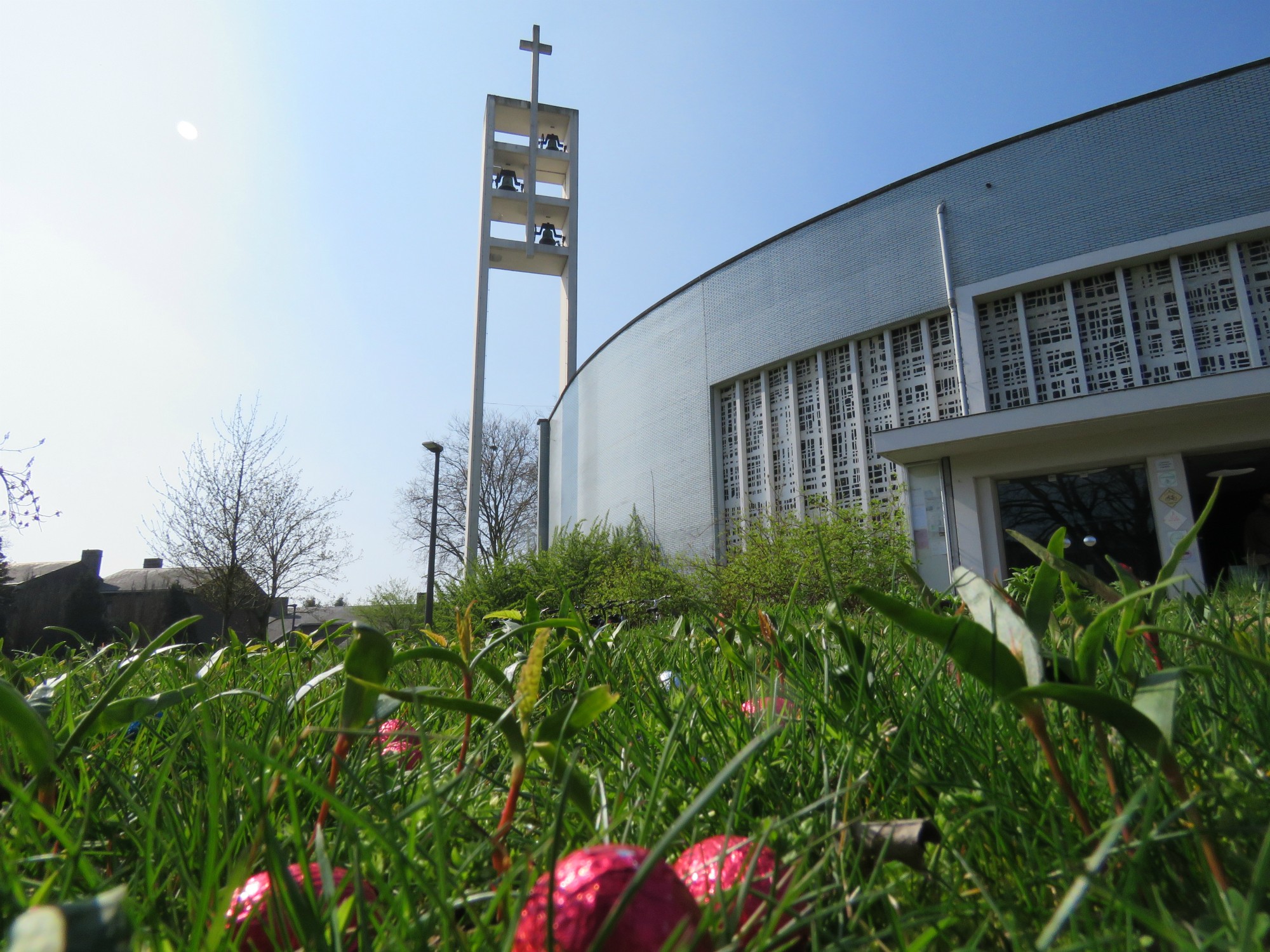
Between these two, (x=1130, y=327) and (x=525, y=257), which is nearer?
(x=1130, y=327)

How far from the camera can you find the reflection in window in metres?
10.6

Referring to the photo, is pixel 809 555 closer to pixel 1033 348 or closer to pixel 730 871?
pixel 1033 348

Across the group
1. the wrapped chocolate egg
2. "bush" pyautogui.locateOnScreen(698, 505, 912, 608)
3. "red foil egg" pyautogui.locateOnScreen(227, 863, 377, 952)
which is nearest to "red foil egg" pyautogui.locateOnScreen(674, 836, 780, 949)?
the wrapped chocolate egg

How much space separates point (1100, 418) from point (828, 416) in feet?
16.0

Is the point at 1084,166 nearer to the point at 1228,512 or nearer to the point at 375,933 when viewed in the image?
the point at 1228,512

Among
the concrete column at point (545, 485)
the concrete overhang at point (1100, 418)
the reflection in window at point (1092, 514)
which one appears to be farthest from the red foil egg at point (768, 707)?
the concrete column at point (545, 485)

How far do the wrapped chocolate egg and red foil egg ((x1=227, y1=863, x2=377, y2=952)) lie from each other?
0.24 m

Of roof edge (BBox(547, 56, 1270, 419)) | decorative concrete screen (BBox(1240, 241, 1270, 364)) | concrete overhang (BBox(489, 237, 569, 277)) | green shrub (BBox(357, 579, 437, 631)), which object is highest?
concrete overhang (BBox(489, 237, 569, 277))

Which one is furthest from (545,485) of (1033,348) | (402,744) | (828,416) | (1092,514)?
(402,744)

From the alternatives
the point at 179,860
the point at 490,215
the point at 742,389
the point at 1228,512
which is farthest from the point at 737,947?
the point at 490,215

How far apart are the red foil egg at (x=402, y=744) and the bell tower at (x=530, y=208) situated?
19674mm

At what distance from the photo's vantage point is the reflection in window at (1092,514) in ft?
34.8

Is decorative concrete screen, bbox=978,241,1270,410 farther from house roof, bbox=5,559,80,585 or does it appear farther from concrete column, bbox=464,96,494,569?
house roof, bbox=5,559,80,585

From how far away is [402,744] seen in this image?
1.08 meters
